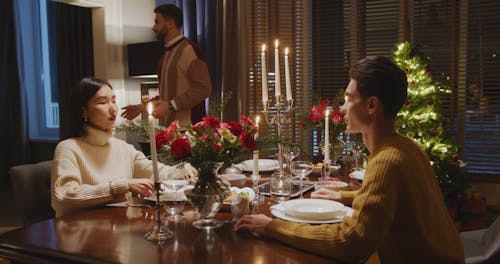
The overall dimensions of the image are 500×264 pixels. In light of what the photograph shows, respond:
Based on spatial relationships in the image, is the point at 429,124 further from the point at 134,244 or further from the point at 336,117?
the point at 134,244

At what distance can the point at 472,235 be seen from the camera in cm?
244

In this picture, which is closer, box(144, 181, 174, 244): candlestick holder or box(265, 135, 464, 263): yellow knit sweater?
box(265, 135, 464, 263): yellow knit sweater

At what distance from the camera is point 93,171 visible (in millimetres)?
2010

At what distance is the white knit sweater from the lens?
1.79 metres

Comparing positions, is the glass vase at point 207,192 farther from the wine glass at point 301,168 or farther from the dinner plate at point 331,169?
the dinner plate at point 331,169

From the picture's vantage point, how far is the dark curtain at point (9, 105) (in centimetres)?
490

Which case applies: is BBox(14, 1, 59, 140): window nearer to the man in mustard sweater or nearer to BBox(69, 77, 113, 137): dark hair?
BBox(69, 77, 113, 137): dark hair

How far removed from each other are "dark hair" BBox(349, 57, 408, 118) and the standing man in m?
1.96

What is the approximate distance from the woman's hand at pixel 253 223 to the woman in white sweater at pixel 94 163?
0.51 metres

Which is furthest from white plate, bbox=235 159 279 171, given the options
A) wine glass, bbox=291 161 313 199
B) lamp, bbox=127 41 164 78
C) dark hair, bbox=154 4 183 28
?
lamp, bbox=127 41 164 78

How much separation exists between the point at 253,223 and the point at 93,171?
37.7 inches

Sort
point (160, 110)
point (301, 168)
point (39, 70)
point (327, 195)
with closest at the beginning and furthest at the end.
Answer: point (327, 195)
point (301, 168)
point (160, 110)
point (39, 70)

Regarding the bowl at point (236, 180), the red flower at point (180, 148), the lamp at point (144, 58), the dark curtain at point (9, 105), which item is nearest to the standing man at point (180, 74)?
the lamp at point (144, 58)

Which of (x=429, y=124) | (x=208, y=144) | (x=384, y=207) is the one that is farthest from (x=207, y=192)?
(x=429, y=124)
